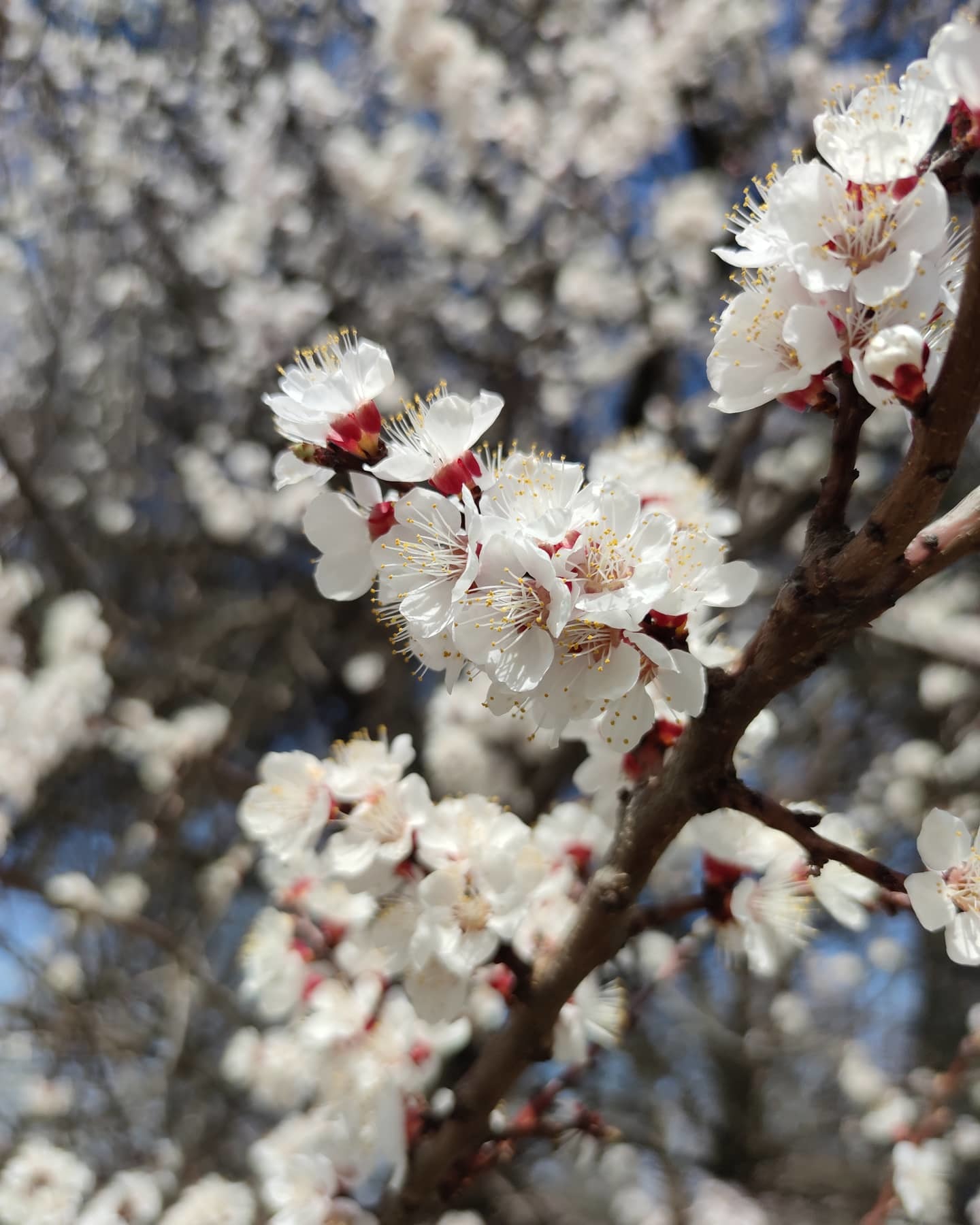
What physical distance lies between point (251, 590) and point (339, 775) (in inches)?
172

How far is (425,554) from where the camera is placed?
2.66 feet

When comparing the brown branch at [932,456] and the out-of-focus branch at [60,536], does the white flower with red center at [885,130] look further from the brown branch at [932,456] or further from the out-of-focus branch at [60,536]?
the out-of-focus branch at [60,536]

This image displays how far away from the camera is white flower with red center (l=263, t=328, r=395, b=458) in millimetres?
830

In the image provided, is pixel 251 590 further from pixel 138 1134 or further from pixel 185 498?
pixel 138 1134

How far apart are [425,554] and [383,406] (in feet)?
11.7

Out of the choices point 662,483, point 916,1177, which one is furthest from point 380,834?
point 916,1177

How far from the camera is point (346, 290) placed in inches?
183

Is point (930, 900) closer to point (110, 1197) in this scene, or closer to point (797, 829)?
point (797, 829)

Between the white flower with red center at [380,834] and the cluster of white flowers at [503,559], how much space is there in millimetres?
304

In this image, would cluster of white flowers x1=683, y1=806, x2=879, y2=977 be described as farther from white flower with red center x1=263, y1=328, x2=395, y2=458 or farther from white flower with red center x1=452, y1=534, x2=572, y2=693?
white flower with red center x1=263, y1=328, x2=395, y2=458

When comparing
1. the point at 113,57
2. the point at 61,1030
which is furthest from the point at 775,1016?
the point at 113,57

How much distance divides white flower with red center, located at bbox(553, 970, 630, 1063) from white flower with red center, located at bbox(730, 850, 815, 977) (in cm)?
24

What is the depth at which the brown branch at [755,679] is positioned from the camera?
0.61m

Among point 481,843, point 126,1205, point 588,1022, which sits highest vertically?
point 481,843
